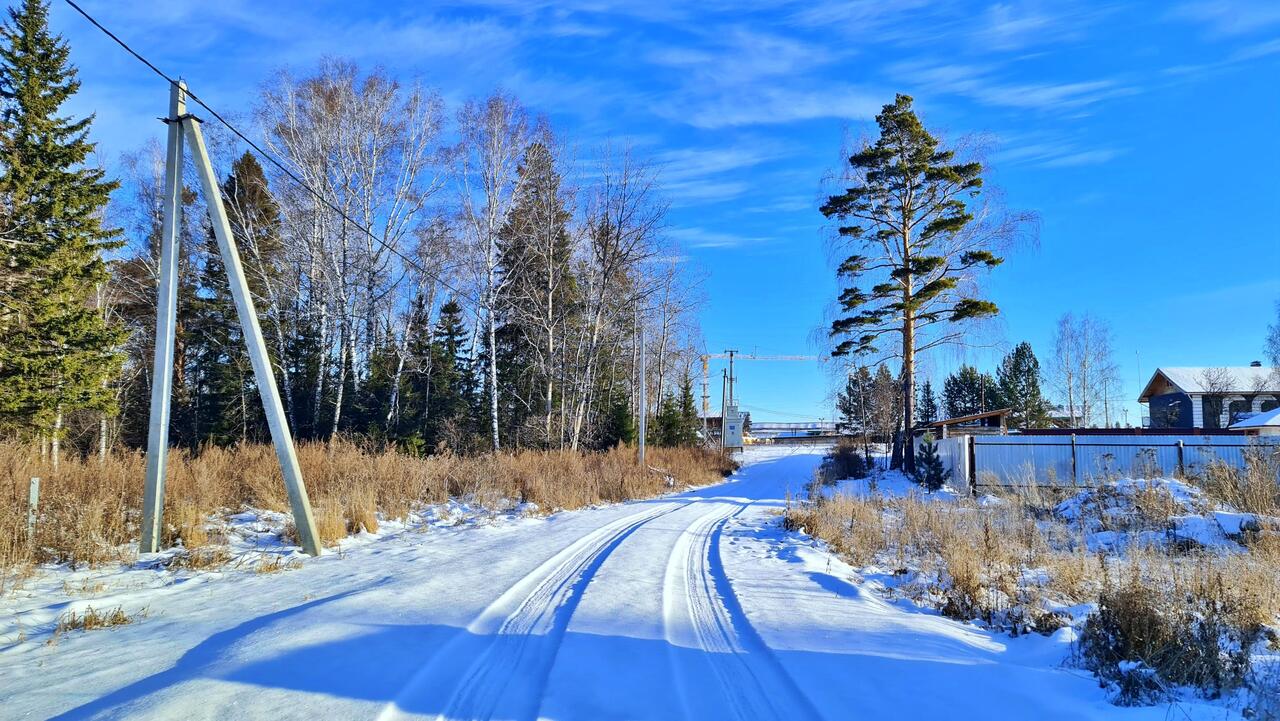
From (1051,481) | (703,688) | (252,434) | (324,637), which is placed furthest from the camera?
(252,434)

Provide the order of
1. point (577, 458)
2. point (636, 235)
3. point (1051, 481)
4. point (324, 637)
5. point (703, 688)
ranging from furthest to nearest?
point (636, 235) → point (577, 458) → point (1051, 481) → point (324, 637) → point (703, 688)

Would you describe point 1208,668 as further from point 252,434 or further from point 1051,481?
point 252,434

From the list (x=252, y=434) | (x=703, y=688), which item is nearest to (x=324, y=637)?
(x=703, y=688)

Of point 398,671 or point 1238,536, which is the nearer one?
point 398,671

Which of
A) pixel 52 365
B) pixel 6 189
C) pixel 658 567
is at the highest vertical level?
pixel 6 189

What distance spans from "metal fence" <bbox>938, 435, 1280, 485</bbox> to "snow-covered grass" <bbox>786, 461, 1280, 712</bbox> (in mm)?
4326

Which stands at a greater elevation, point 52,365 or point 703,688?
point 52,365

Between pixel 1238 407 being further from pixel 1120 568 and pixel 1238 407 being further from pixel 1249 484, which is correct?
pixel 1120 568

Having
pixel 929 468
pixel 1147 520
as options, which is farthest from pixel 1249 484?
pixel 929 468

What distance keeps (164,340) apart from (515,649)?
6.19m

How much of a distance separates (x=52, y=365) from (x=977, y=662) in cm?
2243

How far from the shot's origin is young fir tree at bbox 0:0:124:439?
56.3ft

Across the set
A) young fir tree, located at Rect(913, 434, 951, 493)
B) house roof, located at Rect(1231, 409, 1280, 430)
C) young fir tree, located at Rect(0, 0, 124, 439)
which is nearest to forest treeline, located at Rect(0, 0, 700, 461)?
young fir tree, located at Rect(0, 0, 124, 439)

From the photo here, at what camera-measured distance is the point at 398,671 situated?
3.89 meters
